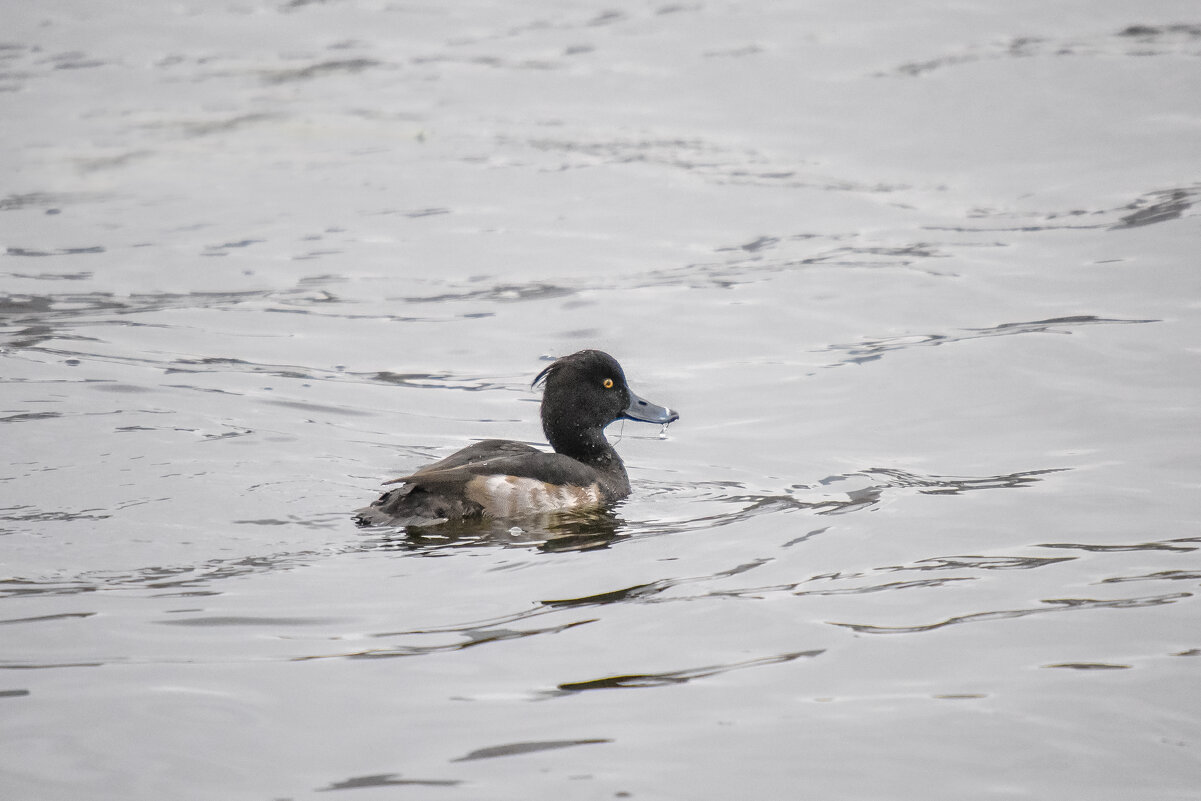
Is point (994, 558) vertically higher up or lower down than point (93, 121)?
lower down

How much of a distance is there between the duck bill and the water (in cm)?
32

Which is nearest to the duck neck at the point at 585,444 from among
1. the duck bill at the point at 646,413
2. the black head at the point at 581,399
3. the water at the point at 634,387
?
the black head at the point at 581,399

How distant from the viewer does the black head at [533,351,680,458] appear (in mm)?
8008

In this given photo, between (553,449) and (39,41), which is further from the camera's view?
(39,41)

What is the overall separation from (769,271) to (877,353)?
7.76 feet

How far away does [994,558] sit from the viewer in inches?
254

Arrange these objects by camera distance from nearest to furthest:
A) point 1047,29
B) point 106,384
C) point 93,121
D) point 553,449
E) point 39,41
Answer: point 553,449 < point 106,384 < point 93,121 < point 1047,29 < point 39,41

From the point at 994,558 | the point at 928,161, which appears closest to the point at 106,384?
the point at 994,558

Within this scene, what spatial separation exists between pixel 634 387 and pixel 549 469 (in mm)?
2686

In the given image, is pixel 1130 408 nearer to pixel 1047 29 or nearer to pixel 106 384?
pixel 106 384

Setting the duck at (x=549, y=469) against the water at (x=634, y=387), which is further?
the duck at (x=549, y=469)

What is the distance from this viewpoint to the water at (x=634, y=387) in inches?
191

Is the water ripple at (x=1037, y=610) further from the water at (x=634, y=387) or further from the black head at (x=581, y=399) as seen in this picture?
the black head at (x=581, y=399)

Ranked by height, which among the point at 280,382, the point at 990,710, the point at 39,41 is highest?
the point at 39,41
